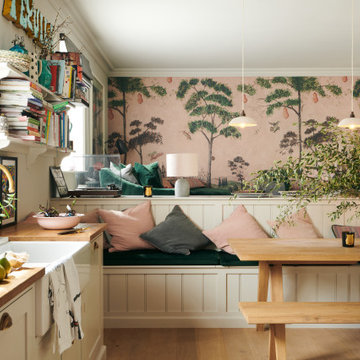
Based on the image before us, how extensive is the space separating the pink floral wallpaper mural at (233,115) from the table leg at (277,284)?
4.38m

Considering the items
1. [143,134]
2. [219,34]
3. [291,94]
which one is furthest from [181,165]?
[291,94]

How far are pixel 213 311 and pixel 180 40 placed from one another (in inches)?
139

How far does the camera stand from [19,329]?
4.45ft

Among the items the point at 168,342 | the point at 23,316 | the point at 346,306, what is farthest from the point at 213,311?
the point at 23,316

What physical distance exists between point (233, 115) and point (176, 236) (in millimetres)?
4209

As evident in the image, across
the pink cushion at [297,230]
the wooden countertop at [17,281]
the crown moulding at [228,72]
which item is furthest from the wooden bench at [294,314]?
the crown moulding at [228,72]

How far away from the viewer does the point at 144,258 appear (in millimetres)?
3340

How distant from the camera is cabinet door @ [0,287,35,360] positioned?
1231mm

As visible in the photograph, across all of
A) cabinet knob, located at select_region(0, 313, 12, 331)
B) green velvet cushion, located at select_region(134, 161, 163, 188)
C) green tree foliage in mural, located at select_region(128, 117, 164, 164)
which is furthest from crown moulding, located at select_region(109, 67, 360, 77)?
cabinet knob, located at select_region(0, 313, 12, 331)

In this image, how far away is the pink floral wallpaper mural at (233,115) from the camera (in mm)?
7227

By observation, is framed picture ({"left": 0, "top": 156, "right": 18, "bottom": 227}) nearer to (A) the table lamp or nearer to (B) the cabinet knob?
(B) the cabinet knob

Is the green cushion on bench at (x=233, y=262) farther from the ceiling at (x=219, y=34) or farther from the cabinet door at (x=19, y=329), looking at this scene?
the ceiling at (x=219, y=34)

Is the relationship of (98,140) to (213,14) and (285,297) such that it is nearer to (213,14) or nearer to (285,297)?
(213,14)

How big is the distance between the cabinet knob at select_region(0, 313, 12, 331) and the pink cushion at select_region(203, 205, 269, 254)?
2.42m
